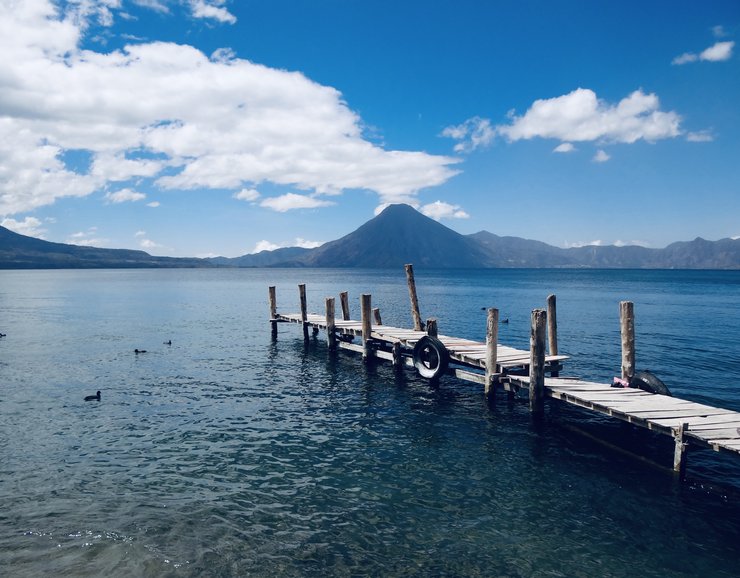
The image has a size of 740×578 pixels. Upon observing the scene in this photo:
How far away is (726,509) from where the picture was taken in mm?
11742

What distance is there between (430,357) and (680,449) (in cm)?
1193

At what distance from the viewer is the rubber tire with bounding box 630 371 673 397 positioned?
678 inches

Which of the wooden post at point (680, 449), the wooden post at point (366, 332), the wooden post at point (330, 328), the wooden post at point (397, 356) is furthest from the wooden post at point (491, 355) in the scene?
the wooden post at point (330, 328)

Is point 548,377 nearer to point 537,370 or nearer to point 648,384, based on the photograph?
point 537,370

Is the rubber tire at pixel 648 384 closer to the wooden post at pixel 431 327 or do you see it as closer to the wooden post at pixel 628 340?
the wooden post at pixel 628 340

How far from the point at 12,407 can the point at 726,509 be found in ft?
79.4

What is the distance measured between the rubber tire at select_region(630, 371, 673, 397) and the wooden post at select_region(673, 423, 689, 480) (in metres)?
4.90

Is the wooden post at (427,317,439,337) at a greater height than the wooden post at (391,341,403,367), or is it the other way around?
the wooden post at (427,317,439,337)

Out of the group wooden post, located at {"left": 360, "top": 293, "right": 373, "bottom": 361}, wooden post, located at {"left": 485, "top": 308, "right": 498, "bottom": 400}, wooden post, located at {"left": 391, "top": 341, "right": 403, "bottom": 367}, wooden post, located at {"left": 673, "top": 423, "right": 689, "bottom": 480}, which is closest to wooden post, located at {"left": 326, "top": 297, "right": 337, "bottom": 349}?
wooden post, located at {"left": 360, "top": 293, "right": 373, "bottom": 361}

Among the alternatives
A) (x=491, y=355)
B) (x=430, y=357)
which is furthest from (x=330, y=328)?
(x=491, y=355)

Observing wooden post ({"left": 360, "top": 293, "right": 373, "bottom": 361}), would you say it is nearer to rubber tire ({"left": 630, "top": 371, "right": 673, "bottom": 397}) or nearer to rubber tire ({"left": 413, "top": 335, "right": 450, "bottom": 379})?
rubber tire ({"left": 413, "top": 335, "right": 450, "bottom": 379})

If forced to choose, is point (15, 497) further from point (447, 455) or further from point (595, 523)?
point (595, 523)

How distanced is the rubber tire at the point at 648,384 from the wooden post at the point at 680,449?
4.90 meters

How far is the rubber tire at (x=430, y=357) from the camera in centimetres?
2234
